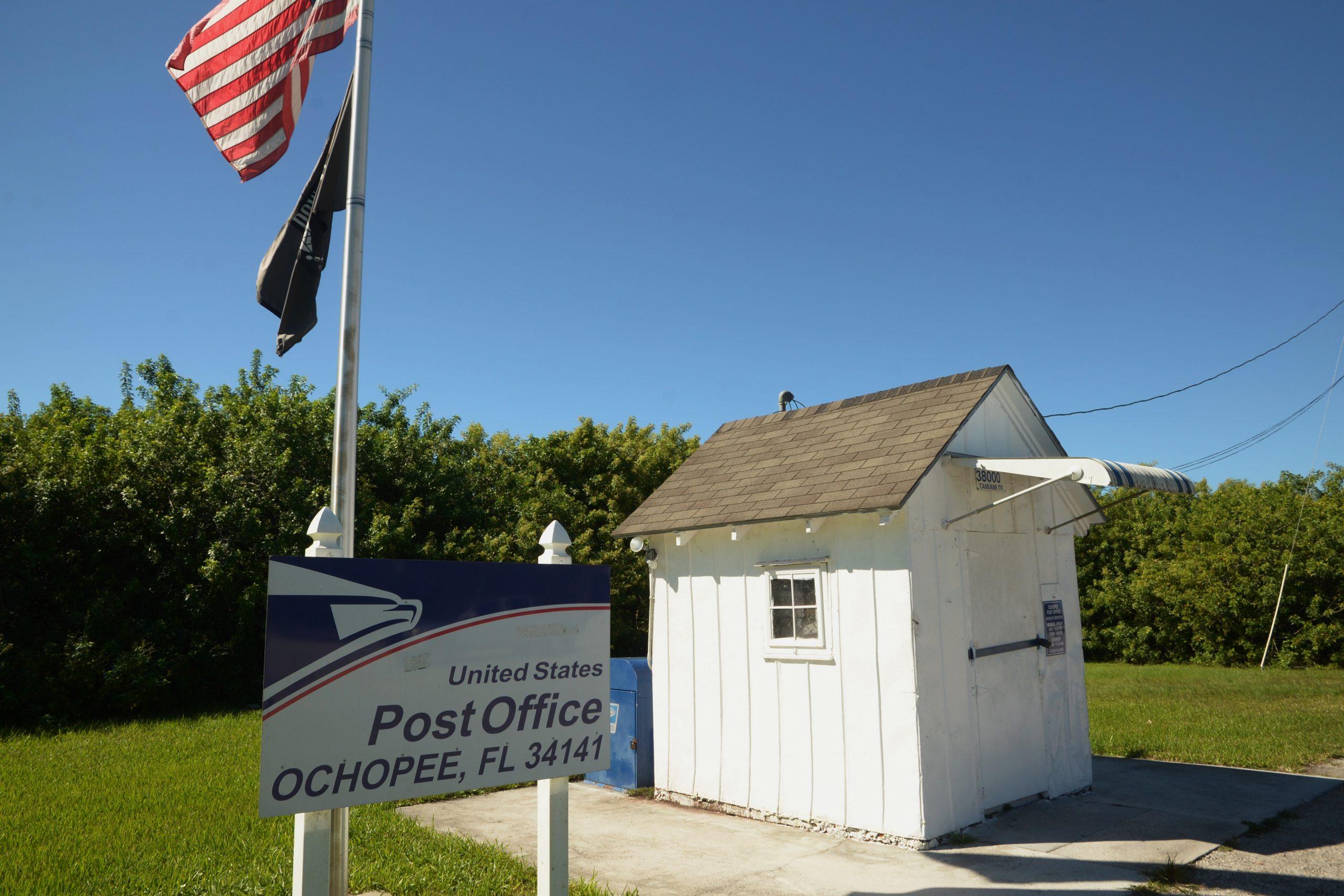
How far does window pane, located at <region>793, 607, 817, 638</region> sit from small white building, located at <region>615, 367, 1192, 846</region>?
→ 0.02 meters

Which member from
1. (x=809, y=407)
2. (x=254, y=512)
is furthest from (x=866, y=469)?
(x=254, y=512)

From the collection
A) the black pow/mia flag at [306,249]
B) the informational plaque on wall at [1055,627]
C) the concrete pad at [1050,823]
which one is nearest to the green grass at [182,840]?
the concrete pad at [1050,823]

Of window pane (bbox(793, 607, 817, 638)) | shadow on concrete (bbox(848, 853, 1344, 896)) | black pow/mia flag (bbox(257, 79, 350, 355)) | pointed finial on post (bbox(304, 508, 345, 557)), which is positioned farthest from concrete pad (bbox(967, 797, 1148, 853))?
black pow/mia flag (bbox(257, 79, 350, 355))

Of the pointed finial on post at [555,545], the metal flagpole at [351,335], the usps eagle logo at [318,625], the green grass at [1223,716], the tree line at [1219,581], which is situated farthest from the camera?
the tree line at [1219,581]

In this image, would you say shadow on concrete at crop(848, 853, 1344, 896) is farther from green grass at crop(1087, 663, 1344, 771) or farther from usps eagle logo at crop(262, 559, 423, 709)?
green grass at crop(1087, 663, 1344, 771)

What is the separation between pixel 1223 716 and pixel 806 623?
9634 millimetres

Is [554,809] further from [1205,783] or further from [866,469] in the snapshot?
[1205,783]

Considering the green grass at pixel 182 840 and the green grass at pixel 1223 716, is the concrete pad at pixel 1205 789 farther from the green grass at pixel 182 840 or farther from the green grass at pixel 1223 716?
the green grass at pixel 182 840

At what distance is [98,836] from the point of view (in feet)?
23.0

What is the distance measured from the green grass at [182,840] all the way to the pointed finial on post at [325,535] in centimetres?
300

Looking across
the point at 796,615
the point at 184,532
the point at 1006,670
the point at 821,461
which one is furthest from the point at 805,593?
the point at 184,532

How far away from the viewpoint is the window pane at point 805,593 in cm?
770

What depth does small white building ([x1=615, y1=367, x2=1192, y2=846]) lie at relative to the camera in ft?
23.0

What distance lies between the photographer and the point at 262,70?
5.80m
